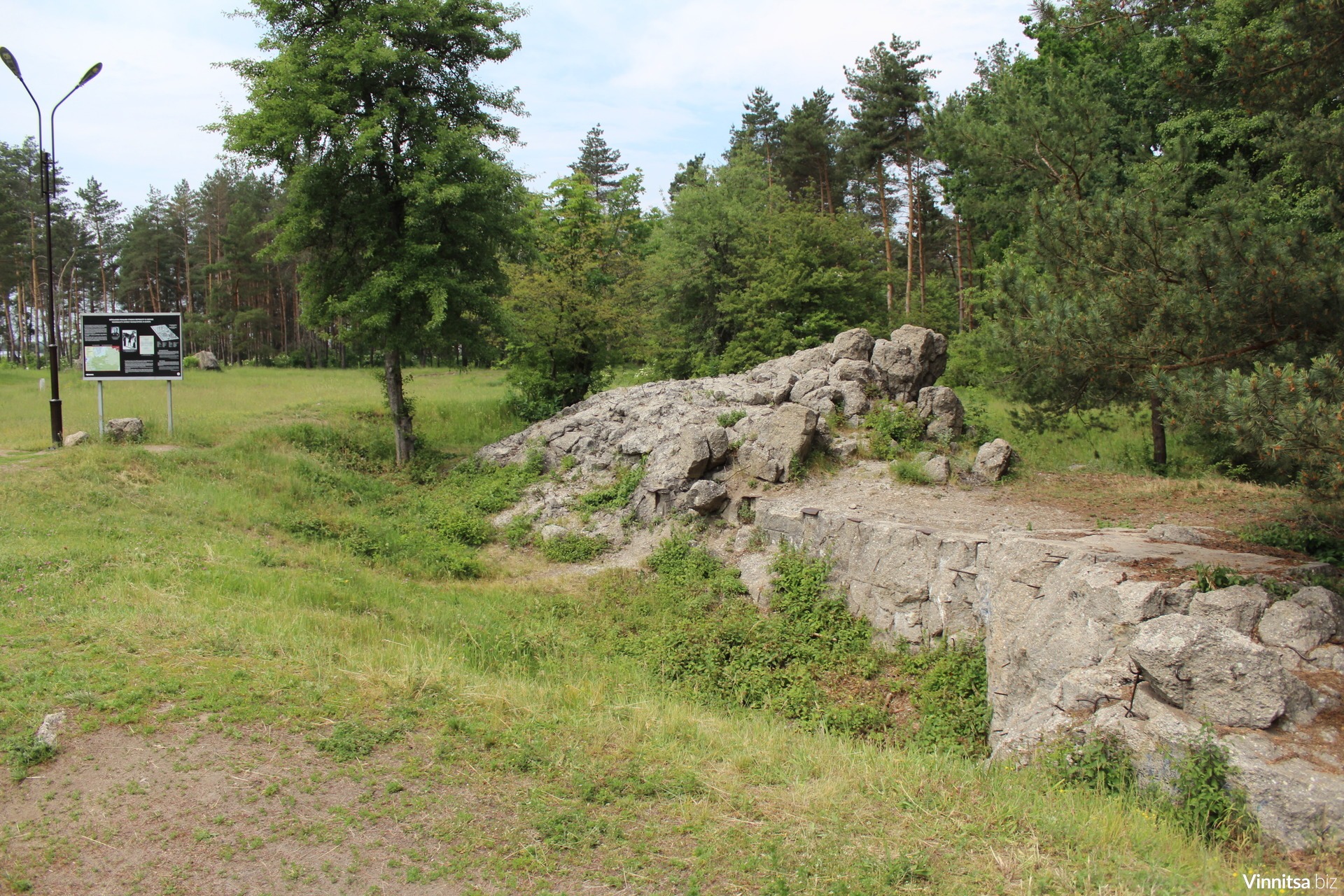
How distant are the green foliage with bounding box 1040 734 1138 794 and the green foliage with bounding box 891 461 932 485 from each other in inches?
254

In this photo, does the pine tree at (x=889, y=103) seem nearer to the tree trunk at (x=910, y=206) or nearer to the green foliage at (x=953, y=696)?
the tree trunk at (x=910, y=206)

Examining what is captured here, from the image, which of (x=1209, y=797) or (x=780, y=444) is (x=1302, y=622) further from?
(x=780, y=444)

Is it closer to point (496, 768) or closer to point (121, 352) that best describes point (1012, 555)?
point (496, 768)

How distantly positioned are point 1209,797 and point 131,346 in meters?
20.7

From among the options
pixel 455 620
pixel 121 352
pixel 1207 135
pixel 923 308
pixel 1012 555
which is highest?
pixel 1207 135

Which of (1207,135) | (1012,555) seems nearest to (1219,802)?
(1012,555)

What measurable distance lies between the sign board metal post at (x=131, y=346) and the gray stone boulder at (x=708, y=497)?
12.1 m

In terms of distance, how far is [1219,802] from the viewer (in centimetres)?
557

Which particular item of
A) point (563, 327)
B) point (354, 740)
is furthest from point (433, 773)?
point (563, 327)

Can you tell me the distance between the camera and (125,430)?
1769 centimetres

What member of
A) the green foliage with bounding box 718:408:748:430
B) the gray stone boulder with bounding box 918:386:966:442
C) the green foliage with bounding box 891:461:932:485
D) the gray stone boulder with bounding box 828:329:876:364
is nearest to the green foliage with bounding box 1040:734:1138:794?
the green foliage with bounding box 891:461:932:485

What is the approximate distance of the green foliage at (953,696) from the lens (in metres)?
8.18

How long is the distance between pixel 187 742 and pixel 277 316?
62494 millimetres

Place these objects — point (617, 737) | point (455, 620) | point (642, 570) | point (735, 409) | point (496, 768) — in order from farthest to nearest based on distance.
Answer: point (735, 409) < point (642, 570) < point (455, 620) < point (617, 737) < point (496, 768)
